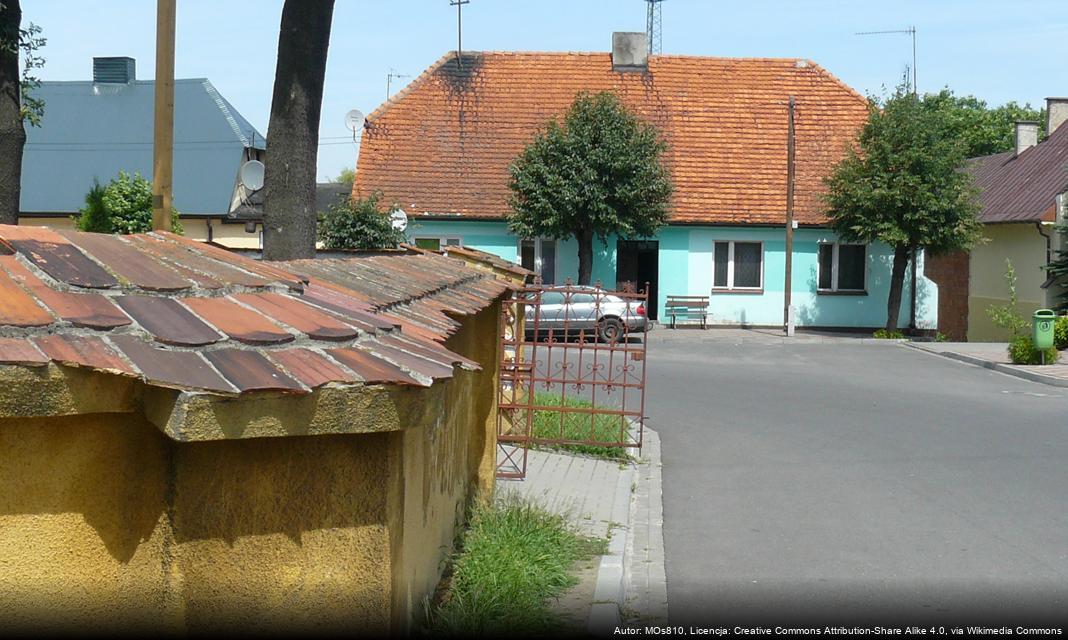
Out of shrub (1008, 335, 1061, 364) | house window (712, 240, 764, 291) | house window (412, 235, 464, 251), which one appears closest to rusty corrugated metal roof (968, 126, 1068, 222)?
house window (712, 240, 764, 291)

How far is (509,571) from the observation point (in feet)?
22.0

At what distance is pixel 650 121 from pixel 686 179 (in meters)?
2.42

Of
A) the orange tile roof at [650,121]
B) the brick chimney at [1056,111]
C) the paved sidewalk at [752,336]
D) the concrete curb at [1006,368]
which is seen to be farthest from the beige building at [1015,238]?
the orange tile roof at [650,121]

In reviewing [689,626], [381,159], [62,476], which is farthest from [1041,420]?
[381,159]

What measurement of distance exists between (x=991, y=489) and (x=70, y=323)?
32.6 feet

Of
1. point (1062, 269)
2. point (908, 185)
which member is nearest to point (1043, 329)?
point (1062, 269)

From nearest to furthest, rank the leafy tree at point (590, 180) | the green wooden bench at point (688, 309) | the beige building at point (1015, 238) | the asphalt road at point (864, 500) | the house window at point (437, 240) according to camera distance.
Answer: the asphalt road at point (864, 500)
the leafy tree at point (590, 180)
the beige building at point (1015, 238)
the green wooden bench at point (688, 309)
the house window at point (437, 240)

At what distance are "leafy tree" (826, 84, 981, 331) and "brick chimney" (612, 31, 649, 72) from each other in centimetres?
889

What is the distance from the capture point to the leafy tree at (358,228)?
25859mm

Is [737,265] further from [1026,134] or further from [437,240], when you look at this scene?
[1026,134]

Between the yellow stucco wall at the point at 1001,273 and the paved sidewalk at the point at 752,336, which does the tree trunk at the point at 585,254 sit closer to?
the paved sidewalk at the point at 752,336

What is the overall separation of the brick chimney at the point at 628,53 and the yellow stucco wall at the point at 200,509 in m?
35.7

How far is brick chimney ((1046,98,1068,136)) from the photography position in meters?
42.3

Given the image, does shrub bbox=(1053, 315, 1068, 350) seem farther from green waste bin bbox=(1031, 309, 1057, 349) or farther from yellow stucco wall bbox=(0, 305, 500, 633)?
yellow stucco wall bbox=(0, 305, 500, 633)
